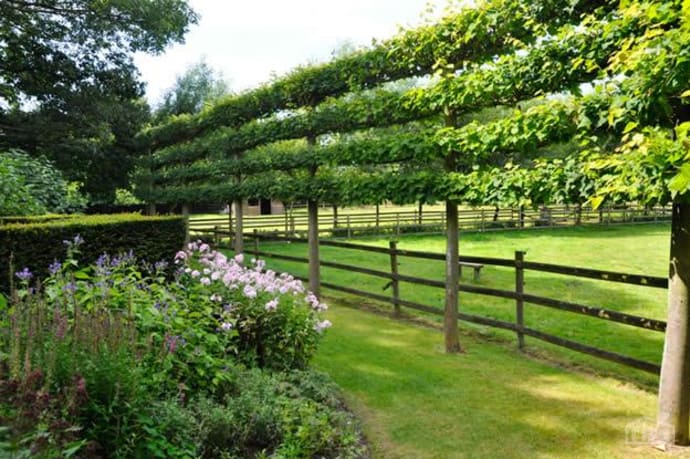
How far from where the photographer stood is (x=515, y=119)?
5.44 m

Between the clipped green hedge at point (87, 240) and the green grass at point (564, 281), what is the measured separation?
457 cm

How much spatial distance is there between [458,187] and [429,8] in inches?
102

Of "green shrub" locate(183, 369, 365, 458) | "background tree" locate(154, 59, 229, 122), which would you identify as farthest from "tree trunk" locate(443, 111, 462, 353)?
"background tree" locate(154, 59, 229, 122)

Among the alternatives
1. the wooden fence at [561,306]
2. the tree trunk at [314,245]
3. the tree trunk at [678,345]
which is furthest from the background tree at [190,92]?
the tree trunk at [678,345]

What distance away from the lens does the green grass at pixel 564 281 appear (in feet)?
24.2

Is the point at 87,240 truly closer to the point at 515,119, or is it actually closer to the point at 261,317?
the point at 261,317

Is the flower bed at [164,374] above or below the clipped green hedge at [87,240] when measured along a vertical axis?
below

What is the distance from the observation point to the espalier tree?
3.77 metres

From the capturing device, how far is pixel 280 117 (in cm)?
1130

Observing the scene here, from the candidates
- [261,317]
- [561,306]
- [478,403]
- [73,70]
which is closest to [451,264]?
[561,306]

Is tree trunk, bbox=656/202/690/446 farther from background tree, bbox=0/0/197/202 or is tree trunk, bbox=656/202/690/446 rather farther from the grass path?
background tree, bbox=0/0/197/202

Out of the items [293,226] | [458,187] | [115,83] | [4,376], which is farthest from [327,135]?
[293,226]

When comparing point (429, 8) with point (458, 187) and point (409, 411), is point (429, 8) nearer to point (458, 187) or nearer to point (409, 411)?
point (458, 187)

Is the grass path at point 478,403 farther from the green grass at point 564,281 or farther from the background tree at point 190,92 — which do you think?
the background tree at point 190,92
